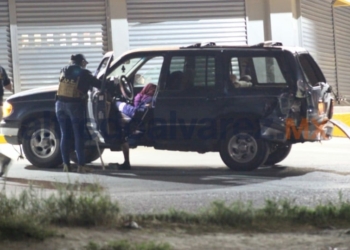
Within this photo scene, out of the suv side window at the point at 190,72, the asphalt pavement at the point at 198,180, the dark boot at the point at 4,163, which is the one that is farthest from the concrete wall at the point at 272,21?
the dark boot at the point at 4,163

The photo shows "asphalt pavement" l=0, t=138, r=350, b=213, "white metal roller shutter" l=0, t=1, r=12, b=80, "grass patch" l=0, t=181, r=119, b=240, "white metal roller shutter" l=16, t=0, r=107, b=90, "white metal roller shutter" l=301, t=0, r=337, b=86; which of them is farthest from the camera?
"white metal roller shutter" l=301, t=0, r=337, b=86

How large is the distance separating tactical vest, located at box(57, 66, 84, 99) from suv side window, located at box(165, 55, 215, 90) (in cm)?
133

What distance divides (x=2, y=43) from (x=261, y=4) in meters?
7.27

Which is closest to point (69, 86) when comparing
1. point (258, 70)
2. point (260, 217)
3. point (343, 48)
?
point (258, 70)

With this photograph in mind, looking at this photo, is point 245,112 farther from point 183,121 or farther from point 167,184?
point 167,184

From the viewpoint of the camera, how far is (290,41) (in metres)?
22.8

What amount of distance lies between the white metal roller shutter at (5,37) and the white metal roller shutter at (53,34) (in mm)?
291

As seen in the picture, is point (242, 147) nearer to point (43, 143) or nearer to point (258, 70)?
point (258, 70)

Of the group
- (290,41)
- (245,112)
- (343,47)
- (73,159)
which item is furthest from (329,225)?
(343,47)

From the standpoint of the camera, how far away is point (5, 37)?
21.8m

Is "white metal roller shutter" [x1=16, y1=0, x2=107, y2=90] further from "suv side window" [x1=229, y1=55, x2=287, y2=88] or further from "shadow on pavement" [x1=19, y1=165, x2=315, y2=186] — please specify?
"suv side window" [x1=229, y1=55, x2=287, y2=88]

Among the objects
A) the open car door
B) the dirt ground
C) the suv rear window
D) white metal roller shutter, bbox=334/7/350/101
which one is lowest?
the dirt ground

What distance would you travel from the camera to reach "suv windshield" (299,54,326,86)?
12.2m

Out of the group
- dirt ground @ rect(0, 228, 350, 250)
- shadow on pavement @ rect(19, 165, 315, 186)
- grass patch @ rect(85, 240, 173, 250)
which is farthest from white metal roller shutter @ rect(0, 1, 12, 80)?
grass patch @ rect(85, 240, 173, 250)
